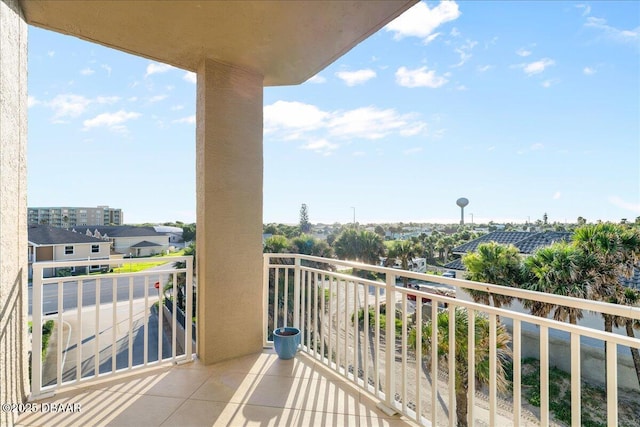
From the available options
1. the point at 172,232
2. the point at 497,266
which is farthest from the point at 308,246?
the point at 172,232

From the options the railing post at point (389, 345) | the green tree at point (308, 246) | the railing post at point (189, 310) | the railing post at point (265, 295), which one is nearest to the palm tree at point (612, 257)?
the green tree at point (308, 246)

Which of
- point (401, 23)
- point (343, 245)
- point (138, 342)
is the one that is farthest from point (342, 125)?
point (401, 23)

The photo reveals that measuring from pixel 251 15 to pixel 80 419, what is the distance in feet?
9.33

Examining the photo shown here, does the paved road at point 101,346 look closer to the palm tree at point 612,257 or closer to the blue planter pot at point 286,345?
the blue planter pot at point 286,345

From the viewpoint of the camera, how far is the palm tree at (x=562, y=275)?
8445 millimetres

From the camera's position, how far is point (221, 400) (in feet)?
6.93

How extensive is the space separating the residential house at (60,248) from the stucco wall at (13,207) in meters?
0.14

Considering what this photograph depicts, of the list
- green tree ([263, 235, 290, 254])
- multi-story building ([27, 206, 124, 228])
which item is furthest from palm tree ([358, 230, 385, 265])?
multi-story building ([27, 206, 124, 228])

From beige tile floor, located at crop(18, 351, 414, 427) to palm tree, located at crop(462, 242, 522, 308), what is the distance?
890 cm

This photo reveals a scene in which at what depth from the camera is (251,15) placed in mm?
1998

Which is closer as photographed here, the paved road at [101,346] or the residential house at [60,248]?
the residential house at [60,248]

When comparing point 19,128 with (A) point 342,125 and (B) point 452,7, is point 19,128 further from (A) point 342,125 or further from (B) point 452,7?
(A) point 342,125

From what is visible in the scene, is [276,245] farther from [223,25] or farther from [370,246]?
[223,25]

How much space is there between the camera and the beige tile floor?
190 cm
